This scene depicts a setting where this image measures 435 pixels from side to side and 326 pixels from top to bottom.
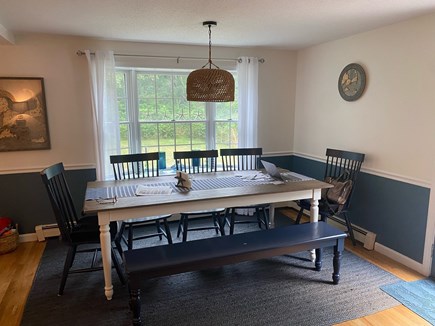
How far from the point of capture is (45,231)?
342 cm

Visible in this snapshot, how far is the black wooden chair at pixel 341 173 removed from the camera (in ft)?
10.3

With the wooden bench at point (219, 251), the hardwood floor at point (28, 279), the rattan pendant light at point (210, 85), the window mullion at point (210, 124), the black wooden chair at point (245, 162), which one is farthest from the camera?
the window mullion at point (210, 124)

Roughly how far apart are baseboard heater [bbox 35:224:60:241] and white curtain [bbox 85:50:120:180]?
2.54 ft

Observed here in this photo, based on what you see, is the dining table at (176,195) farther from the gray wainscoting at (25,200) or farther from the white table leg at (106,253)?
the gray wainscoting at (25,200)

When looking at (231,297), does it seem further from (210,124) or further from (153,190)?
(210,124)

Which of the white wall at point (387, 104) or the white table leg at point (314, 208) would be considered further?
the white table leg at point (314, 208)

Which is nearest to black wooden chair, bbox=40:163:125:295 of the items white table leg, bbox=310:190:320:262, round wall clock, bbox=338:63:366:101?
white table leg, bbox=310:190:320:262

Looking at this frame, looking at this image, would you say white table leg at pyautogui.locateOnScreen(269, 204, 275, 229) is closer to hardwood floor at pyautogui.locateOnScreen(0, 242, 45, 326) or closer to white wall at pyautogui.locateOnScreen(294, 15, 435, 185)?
white wall at pyautogui.locateOnScreen(294, 15, 435, 185)

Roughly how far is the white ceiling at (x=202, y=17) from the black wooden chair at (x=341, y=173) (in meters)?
1.29

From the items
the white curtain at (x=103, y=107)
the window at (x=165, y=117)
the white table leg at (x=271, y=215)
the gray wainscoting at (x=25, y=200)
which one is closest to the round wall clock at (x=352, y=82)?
the window at (x=165, y=117)

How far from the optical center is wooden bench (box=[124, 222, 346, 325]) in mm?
1979

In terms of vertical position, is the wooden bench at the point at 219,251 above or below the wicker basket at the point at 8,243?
above

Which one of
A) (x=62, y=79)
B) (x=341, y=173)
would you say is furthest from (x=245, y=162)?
(x=62, y=79)

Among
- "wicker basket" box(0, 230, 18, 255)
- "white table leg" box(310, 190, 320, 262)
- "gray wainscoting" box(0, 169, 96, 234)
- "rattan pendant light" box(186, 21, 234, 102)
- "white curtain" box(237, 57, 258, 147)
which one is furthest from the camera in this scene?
"white curtain" box(237, 57, 258, 147)
